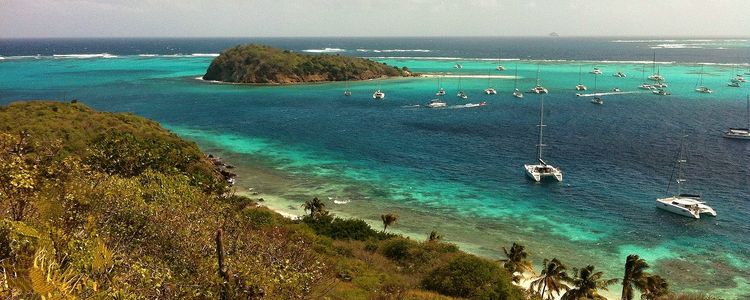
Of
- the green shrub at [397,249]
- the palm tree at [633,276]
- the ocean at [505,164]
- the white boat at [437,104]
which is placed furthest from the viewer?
the white boat at [437,104]

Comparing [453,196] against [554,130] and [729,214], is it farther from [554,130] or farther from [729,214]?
[554,130]

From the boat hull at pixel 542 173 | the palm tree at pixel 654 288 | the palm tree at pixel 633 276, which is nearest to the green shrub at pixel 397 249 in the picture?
the palm tree at pixel 633 276

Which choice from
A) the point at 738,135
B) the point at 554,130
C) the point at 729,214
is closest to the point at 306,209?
the point at 729,214

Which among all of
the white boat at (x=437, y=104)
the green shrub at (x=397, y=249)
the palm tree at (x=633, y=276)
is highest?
the white boat at (x=437, y=104)

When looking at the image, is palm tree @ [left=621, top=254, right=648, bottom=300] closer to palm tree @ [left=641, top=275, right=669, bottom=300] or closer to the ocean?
palm tree @ [left=641, top=275, right=669, bottom=300]

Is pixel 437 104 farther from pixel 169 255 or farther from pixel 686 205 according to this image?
pixel 169 255

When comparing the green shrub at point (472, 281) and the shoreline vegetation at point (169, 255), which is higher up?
the shoreline vegetation at point (169, 255)

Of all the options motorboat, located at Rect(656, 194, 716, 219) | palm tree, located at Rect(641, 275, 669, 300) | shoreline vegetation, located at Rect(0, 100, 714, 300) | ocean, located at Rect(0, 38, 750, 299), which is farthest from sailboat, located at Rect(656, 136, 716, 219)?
palm tree, located at Rect(641, 275, 669, 300)

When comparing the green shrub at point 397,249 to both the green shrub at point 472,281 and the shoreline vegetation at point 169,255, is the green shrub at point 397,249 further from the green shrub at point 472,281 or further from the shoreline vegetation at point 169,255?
the green shrub at point 472,281
